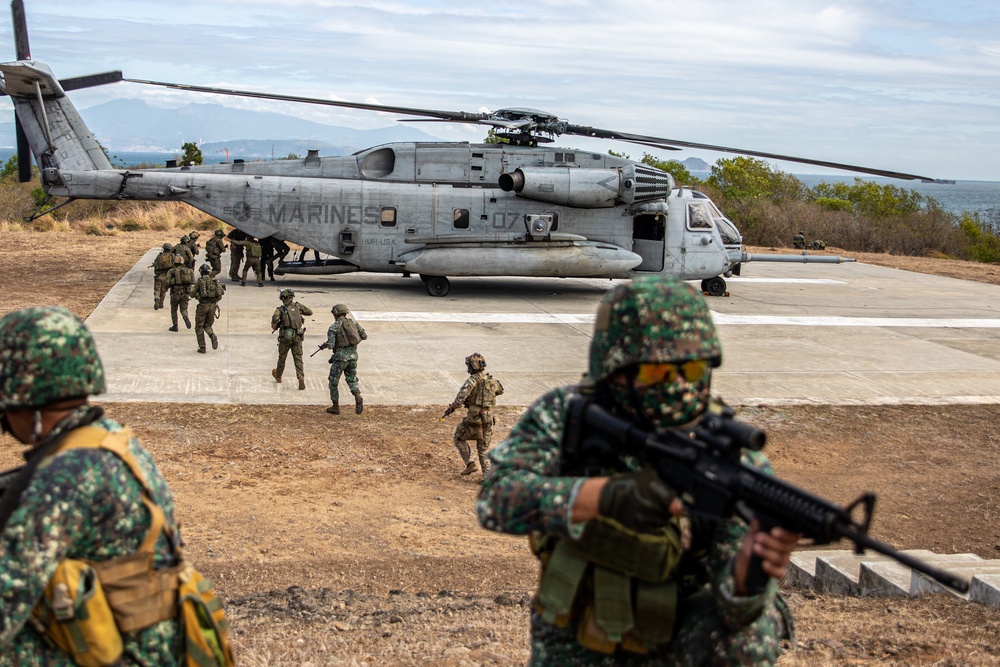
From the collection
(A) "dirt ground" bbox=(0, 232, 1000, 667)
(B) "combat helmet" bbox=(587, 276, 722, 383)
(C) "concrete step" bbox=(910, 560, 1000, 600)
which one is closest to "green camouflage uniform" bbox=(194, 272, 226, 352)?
(A) "dirt ground" bbox=(0, 232, 1000, 667)

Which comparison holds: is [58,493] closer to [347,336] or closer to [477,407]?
[477,407]

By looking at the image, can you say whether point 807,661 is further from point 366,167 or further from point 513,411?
point 366,167

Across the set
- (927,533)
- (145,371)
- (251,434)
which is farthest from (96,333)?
(927,533)

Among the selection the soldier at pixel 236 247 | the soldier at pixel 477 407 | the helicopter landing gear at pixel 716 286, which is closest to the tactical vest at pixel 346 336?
the soldier at pixel 477 407

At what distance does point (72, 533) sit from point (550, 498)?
46.4 inches

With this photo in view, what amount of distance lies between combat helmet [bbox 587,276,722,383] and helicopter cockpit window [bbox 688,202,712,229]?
17.5 m

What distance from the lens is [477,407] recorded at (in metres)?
9.17

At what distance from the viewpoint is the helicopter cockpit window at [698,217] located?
19.7m

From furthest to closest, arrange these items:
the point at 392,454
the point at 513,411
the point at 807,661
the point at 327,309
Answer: the point at 327,309
the point at 513,411
the point at 392,454
the point at 807,661

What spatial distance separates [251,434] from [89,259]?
566 inches

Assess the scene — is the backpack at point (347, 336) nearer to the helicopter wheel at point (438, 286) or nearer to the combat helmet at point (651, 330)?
the helicopter wheel at point (438, 286)

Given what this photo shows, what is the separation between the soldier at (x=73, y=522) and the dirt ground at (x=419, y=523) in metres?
2.42

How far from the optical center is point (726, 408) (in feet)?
8.49

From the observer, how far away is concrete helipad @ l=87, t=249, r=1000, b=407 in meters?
12.3
